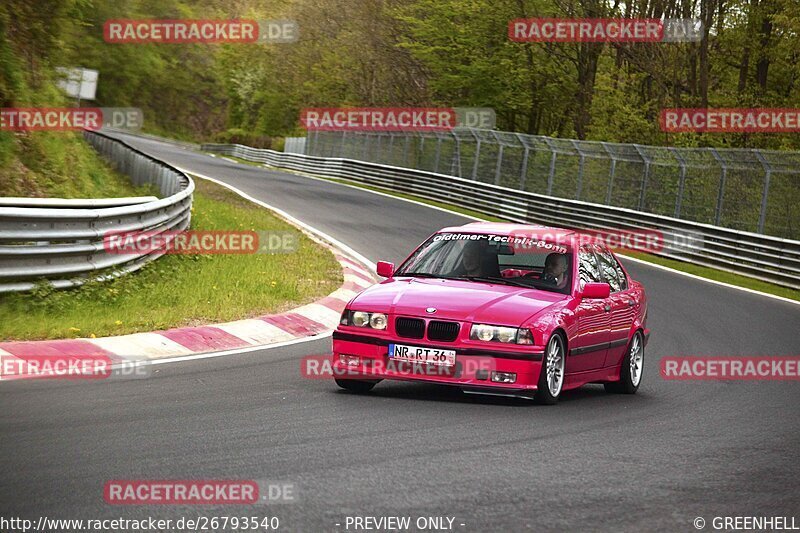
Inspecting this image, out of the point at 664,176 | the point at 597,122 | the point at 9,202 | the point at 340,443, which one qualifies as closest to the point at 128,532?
the point at 340,443

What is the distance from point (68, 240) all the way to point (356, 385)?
4.63 meters

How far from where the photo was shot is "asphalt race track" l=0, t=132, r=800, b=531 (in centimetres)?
539

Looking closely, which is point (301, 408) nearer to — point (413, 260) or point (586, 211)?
point (413, 260)

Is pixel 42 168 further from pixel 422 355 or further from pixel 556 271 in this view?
pixel 422 355

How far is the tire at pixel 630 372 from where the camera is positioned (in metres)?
10.6

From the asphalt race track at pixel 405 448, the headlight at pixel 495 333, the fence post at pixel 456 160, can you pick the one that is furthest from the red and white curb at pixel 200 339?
the fence post at pixel 456 160

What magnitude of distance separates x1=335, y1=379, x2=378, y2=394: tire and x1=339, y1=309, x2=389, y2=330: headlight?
458 millimetres

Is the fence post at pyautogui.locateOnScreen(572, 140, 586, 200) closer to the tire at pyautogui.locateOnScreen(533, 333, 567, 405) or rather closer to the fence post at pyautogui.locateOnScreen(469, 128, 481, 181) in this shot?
the fence post at pyautogui.locateOnScreen(469, 128, 481, 181)

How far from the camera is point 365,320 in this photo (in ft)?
29.5

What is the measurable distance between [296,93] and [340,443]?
81.7 meters

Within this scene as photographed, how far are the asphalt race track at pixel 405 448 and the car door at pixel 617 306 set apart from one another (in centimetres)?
46

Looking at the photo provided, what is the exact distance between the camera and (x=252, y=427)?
23.6 ft

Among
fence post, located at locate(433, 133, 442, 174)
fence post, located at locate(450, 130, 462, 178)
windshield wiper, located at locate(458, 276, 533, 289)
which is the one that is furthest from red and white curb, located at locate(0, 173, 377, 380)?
fence post, located at locate(433, 133, 442, 174)

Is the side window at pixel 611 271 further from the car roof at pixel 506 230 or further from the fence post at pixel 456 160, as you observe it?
the fence post at pixel 456 160
